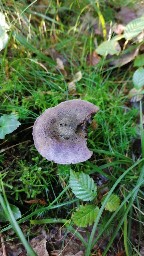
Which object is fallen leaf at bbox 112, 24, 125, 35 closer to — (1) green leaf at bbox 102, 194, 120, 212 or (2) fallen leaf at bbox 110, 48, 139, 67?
(2) fallen leaf at bbox 110, 48, 139, 67

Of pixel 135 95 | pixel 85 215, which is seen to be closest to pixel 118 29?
pixel 135 95

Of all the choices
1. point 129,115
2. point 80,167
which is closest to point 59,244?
point 80,167

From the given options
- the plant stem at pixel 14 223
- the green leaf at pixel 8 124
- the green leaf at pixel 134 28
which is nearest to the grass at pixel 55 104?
the plant stem at pixel 14 223

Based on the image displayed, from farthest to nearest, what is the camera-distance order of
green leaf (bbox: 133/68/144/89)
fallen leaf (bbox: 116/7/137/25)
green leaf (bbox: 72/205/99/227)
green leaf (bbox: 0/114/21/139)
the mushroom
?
1. fallen leaf (bbox: 116/7/137/25)
2. green leaf (bbox: 133/68/144/89)
3. green leaf (bbox: 0/114/21/139)
4. the mushroom
5. green leaf (bbox: 72/205/99/227)

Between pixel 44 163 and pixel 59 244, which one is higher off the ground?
pixel 44 163

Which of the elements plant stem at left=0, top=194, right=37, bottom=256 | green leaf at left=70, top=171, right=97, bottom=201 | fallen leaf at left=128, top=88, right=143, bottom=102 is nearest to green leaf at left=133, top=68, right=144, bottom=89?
fallen leaf at left=128, top=88, right=143, bottom=102

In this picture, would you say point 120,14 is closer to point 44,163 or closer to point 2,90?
point 2,90

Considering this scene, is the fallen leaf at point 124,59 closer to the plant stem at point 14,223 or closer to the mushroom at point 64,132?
the mushroom at point 64,132
